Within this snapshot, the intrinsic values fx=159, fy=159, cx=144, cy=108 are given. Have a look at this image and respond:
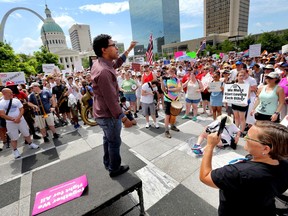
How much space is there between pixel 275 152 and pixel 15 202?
370cm

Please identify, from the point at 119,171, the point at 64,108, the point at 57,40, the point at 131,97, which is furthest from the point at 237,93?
the point at 57,40

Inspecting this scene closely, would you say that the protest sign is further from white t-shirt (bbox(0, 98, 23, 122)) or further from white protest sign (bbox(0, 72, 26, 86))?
white t-shirt (bbox(0, 98, 23, 122))

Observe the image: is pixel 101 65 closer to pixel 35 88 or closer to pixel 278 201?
pixel 278 201

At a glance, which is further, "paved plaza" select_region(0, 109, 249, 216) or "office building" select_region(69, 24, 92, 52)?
"office building" select_region(69, 24, 92, 52)

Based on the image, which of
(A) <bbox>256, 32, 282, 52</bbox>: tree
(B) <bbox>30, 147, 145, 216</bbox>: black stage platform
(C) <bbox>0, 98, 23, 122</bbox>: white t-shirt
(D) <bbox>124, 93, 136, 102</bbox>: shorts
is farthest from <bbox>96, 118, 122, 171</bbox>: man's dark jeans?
(A) <bbox>256, 32, 282, 52</bbox>: tree

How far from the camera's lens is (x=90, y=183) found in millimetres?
2213

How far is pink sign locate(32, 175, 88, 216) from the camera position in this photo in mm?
1895

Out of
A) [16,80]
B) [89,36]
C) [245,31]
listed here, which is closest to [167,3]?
[245,31]

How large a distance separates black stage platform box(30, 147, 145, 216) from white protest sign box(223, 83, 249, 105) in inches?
134

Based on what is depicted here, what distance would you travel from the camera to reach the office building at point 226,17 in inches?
3221

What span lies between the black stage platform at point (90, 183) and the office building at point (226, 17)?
94.4 metres

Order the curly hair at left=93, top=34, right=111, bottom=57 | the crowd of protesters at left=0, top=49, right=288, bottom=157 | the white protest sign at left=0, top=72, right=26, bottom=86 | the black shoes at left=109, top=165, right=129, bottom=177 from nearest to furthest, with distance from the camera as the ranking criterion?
the curly hair at left=93, top=34, right=111, bottom=57 → the black shoes at left=109, top=165, right=129, bottom=177 → the crowd of protesters at left=0, top=49, right=288, bottom=157 → the white protest sign at left=0, top=72, right=26, bottom=86

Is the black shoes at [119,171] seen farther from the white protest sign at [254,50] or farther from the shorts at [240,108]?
the white protest sign at [254,50]

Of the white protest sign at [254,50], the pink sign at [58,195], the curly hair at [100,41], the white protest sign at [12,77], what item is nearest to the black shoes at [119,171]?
the pink sign at [58,195]
